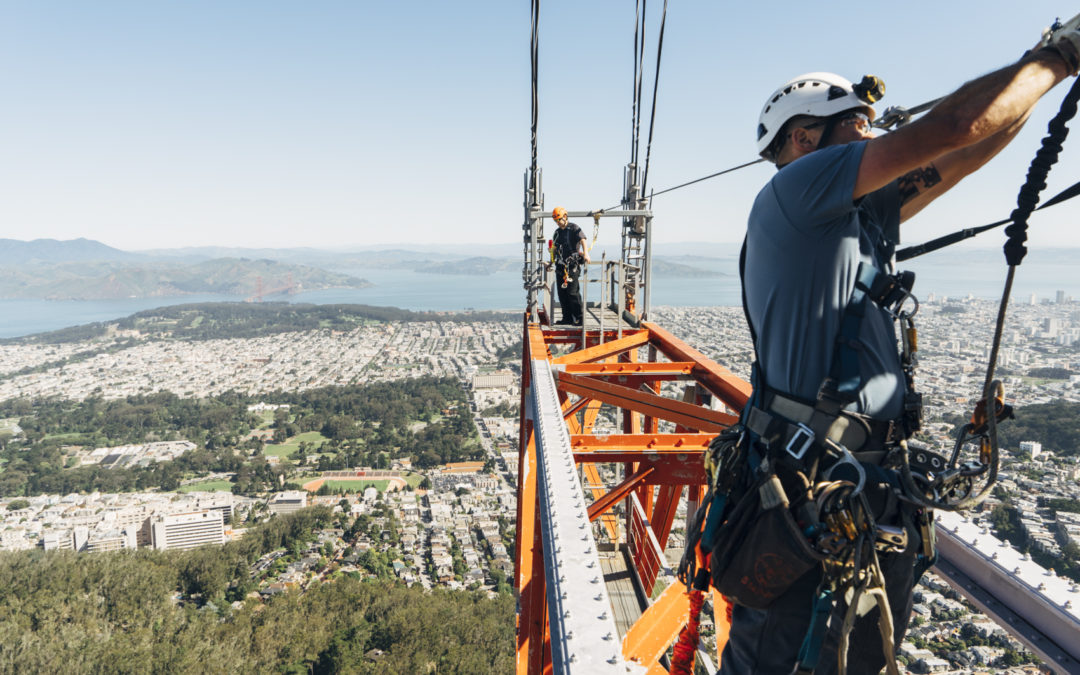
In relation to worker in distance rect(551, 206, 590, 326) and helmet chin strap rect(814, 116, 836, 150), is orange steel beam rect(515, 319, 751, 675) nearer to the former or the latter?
worker in distance rect(551, 206, 590, 326)

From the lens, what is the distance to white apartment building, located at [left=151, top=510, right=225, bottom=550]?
32.5m

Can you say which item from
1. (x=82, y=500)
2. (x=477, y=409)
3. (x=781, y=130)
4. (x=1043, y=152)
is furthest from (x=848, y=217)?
(x=477, y=409)

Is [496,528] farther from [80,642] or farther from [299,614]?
[80,642]

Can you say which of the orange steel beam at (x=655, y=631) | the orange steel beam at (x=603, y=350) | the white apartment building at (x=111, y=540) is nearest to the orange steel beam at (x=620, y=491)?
the orange steel beam at (x=655, y=631)

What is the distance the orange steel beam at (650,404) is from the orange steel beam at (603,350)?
1.80 ft

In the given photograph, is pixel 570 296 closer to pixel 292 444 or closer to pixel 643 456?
pixel 643 456

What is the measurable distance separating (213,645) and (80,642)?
3.29 metres

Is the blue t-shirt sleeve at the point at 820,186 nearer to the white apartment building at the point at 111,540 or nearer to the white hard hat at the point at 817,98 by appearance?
the white hard hat at the point at 817,98

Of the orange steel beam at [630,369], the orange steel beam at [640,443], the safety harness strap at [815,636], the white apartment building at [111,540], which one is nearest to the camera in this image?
the safety harness strap at [815,636]

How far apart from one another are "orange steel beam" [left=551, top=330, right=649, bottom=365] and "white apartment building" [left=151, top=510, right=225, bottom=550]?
3260cm

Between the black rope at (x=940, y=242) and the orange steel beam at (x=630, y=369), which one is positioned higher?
the black rope at (x=940, y=242)

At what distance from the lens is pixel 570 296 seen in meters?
8.86

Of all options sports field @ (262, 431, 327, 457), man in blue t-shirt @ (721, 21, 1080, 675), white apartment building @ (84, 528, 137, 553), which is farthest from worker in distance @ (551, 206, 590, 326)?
sports field @ (262, 431, 327, 457)

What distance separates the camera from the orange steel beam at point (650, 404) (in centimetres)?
485
